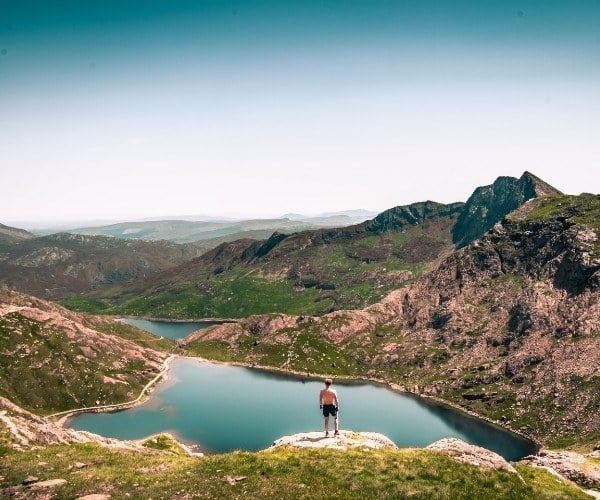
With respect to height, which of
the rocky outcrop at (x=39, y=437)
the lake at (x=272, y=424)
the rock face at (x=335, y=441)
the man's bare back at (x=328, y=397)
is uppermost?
the man's bare back at (x=328, y=397)

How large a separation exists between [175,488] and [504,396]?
193 m

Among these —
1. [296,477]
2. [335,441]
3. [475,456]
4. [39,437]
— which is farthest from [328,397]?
[39,437]

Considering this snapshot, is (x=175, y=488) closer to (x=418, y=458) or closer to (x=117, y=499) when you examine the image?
(x=117, y=499)

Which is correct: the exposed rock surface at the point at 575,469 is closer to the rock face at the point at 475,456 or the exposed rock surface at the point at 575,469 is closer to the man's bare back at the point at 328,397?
the rock face at the point at 475,456

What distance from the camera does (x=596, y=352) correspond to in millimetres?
171000

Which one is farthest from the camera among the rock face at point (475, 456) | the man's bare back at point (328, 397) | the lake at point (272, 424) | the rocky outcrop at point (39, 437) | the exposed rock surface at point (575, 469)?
the lake at point (272, 424)

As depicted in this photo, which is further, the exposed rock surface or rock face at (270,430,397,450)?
rock face at (270,430,397,450)

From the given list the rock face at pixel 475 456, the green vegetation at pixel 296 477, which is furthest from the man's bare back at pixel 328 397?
the rock face at pixel 475 456

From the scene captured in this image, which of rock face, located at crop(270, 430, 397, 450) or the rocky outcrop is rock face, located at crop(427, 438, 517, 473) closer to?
rock face, located at crop(270, 430, 397, 450)

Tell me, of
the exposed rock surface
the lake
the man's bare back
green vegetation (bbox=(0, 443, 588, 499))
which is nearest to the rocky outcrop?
green vegetation (bbox=(0, 443, 588, 499))

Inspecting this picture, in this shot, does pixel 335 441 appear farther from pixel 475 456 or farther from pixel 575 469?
pixel 575 469

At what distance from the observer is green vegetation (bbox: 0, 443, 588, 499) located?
1125 inches

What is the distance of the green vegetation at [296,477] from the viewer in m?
28.6

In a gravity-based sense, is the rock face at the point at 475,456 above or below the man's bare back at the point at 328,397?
below
